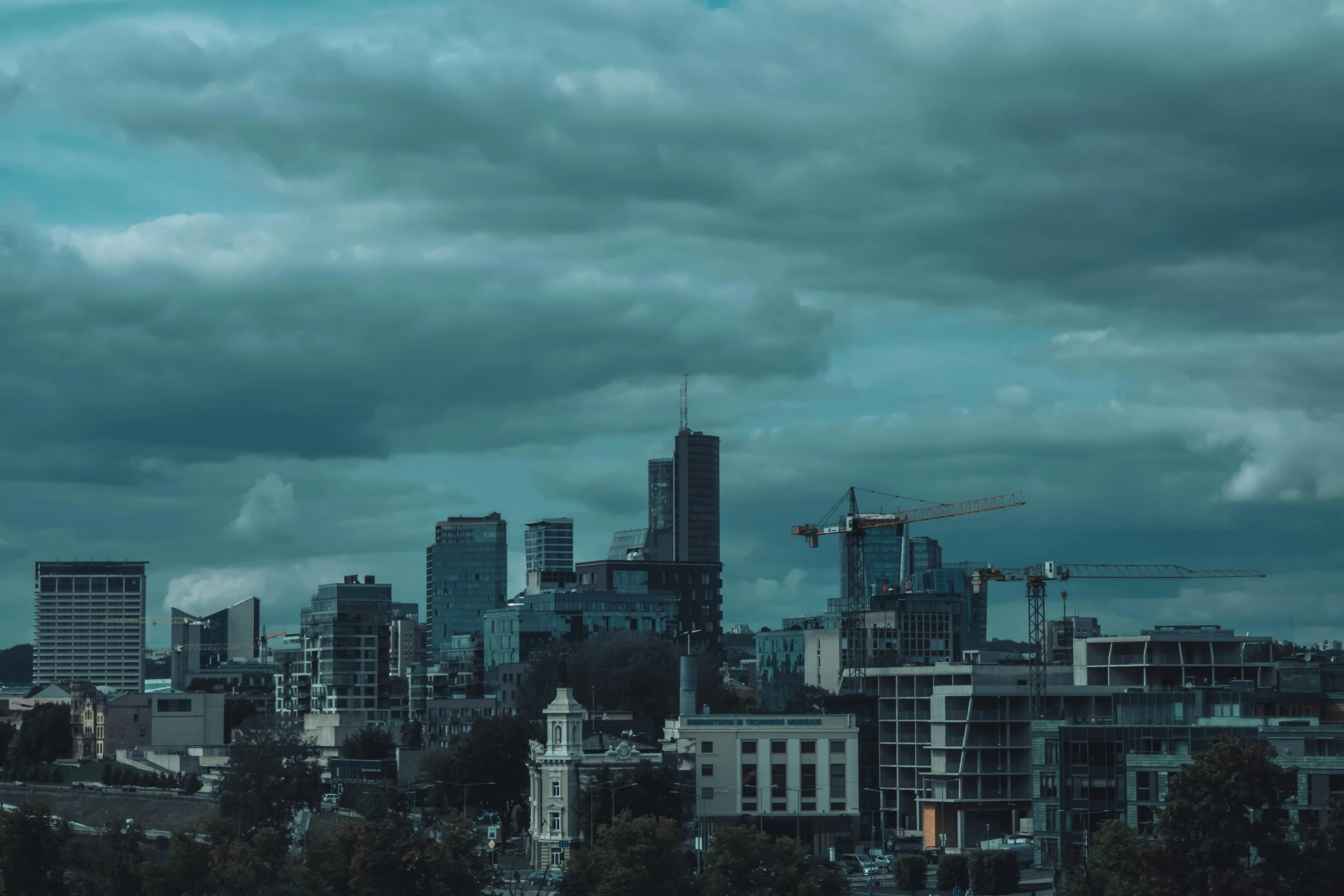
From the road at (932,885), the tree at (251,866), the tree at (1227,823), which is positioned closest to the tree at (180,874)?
the tree at (251,866)

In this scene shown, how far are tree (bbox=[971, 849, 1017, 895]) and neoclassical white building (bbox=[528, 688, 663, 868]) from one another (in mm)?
42859

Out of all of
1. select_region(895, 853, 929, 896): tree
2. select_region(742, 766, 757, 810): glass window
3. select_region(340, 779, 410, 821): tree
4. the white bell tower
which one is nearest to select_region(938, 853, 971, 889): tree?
select_region(895, 853, 929, 896): tree

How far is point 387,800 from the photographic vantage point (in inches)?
6412

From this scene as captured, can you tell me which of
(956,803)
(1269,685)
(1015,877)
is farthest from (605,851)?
(1269,685)

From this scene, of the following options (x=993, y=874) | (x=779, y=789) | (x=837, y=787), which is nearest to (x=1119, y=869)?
(x=993, y=874)

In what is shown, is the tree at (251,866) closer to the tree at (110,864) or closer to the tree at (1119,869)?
the tree at (110,864)

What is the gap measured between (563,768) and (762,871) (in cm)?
5639

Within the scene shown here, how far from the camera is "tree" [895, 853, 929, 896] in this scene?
454 feet

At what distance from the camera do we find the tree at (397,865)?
114938 millimetres

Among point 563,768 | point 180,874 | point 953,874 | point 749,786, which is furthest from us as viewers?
point 749,786

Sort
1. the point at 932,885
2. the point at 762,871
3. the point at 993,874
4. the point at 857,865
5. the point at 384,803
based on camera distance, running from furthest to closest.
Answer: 1. the point at 384,803
2. the point at 857,865
3. the point at 932,885
4. the point at 993,874
5. the point at 762,871

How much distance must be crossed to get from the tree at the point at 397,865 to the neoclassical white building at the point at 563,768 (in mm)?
46775

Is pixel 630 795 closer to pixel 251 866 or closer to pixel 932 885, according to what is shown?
pixel 932 885

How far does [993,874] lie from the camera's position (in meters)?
135
